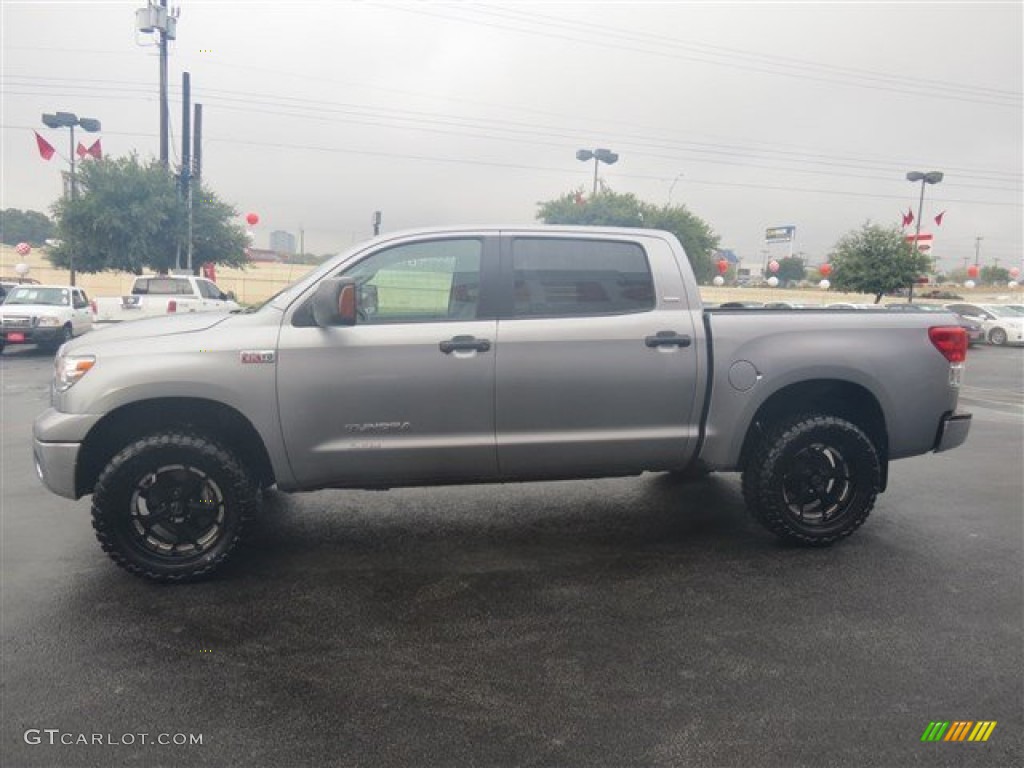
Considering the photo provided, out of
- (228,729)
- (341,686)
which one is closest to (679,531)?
(341,686)

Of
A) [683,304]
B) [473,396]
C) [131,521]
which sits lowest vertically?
[131,521]

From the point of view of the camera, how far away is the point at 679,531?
15.5ft

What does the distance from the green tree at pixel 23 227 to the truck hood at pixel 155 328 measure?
99.7m

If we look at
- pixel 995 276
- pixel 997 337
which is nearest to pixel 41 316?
pixel 997 337

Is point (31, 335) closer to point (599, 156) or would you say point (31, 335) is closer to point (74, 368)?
point (74, 368)

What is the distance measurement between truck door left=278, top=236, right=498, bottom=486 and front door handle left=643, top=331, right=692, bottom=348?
3.00 feet

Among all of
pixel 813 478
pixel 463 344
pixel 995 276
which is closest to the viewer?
pixel 463 344

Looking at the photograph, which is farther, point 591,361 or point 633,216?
point 633,216

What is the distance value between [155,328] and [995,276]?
103401 mm

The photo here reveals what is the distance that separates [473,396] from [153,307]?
53.0 ft

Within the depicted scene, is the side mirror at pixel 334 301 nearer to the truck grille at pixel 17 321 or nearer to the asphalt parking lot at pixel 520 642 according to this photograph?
the asphalt parking lot at pixel 520 642

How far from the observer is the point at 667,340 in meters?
4.10

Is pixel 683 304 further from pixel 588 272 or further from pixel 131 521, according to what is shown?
pixel 131 521

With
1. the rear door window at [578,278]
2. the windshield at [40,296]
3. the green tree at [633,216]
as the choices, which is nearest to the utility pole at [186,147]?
the windshield at [40,296]
